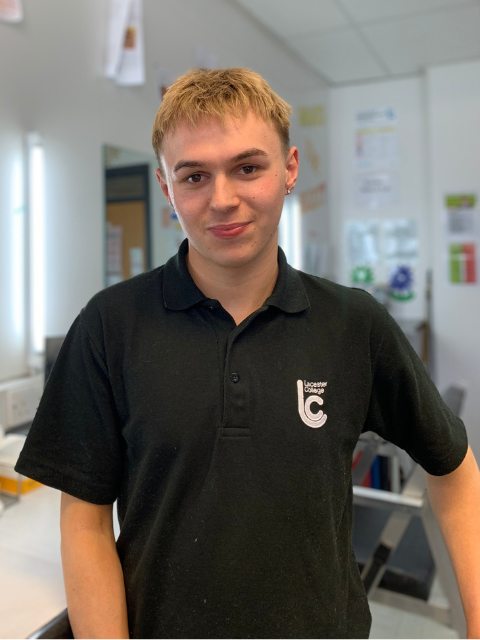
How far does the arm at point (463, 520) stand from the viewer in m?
0.81

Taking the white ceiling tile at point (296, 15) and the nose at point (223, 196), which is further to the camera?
the white ceiling tile at point (296, 15)

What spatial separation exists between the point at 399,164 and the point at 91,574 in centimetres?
342

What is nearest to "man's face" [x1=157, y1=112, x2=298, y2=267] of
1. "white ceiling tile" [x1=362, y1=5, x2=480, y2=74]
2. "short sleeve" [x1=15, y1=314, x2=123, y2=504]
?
"short sleeve" [x1=15, y1=314, x2=123, y2=504]

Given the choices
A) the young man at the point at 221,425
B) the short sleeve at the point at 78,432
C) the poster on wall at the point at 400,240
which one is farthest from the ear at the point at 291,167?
the poster on wall at the point at 400,240

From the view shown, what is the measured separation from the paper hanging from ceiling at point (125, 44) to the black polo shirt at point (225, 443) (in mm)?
1386

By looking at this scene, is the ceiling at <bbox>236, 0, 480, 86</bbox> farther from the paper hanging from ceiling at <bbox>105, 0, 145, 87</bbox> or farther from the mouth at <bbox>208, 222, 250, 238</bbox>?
the mouth at <bbox>208, 222, 250, 238</bbox>

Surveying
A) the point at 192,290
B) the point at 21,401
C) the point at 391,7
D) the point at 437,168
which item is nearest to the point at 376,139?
the point at 437,168

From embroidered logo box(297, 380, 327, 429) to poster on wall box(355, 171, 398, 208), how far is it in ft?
10.2

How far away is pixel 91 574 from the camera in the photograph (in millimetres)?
766

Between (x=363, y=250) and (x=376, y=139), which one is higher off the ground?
(x=376, y=139)

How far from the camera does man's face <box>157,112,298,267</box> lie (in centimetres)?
75

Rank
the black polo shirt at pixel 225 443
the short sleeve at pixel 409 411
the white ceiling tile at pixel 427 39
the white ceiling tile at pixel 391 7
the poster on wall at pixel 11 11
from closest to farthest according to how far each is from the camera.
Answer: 1. the black polo shirt at pixel 225 443
2. the short sleeve at pixel 409 411
3. the poster on wall at pixel 11 11
4. the white ceiling tile at pixel 391 7
5. the white ceiling tile at pixel 427 39

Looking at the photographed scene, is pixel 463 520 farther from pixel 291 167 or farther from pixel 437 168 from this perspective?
pixel 437 168

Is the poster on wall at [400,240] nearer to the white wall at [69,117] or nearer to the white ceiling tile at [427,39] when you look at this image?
the white ceiling tile at [427,39]
